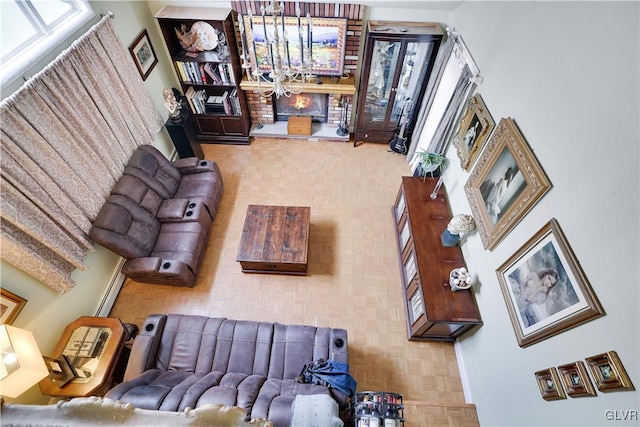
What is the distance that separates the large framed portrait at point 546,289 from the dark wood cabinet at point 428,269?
50 cm

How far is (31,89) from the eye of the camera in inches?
90.6

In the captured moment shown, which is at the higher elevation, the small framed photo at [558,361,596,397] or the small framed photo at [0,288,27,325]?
the small framed photo at [0,288,27,325]

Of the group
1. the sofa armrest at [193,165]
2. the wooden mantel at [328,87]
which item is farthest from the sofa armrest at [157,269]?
the wooden mantel at [328,87]

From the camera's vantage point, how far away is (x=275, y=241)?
11.1 ft

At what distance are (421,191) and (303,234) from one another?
142 cm

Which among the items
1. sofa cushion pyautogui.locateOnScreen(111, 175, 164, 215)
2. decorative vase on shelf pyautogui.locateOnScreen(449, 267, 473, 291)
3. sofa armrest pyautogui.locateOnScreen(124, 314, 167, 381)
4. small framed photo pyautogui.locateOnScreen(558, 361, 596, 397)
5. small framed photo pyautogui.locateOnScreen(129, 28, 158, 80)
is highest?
small framed photo pyautogui.locateOnScreen(129, 28, 158, 80)

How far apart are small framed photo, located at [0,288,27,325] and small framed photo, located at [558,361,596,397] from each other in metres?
3.68

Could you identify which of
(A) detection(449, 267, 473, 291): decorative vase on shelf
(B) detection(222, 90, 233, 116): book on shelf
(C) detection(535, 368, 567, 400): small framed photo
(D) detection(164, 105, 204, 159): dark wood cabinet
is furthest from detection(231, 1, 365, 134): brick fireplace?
(C) detection(535, 368, 567, 400): small framed photo

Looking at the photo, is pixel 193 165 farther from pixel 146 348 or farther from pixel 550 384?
pixel 550 384

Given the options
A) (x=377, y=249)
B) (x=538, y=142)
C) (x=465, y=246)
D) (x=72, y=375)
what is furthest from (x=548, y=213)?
(x=72, y=375)

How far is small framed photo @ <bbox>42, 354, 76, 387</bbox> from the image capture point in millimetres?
2424

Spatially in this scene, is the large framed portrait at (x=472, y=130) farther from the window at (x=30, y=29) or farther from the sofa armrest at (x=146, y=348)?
the window at (x=30, y=29)

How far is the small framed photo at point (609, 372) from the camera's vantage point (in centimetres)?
138

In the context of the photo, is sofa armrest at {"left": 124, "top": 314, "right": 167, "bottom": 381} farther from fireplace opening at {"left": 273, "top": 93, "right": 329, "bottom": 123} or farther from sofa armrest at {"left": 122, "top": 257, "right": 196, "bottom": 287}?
fireplace opening at {"left": 273, "top": 93, "right": 329, "bottom": 123}
